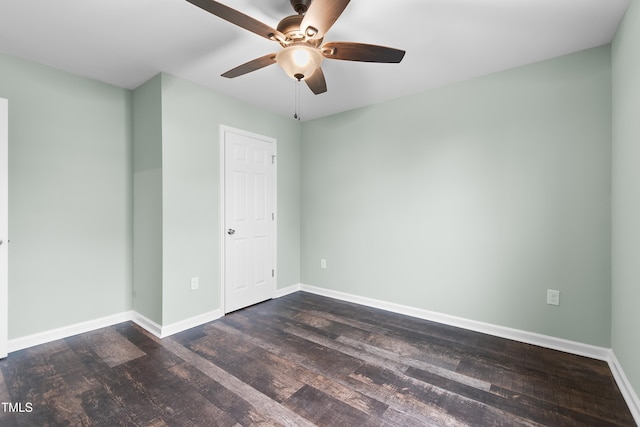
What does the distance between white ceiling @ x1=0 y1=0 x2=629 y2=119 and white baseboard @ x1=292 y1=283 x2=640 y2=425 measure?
7.66 ft

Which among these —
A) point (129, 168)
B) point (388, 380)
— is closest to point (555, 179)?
point (388, 380)

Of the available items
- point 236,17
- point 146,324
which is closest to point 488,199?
point 236,17

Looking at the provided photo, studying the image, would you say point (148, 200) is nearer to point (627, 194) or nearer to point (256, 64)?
point (256, 64)

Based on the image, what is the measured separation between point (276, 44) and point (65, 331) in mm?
3116

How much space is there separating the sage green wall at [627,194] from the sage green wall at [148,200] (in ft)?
11.4

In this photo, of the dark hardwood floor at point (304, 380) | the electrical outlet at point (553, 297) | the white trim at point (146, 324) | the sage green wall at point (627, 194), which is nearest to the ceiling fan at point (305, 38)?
the sage green wall at point (627, 194)

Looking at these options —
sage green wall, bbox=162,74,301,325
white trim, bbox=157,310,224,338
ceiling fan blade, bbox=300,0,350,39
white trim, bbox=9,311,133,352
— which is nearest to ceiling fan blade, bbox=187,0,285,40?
ceiling fan blade, bbox=300,0,350,39

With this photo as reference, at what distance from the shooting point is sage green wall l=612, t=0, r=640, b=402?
5.49 feet

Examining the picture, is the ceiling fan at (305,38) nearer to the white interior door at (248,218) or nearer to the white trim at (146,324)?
the white interior door at (248,218)

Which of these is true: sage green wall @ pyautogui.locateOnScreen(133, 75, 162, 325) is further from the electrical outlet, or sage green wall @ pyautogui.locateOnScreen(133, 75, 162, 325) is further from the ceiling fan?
the electrical outlet

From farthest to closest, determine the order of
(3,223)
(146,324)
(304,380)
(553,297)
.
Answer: (146,324), (553,297), (3,223), (304,380)

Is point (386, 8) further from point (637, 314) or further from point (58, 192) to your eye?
point (58, 192)

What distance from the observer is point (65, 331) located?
262cm

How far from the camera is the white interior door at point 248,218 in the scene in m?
3.23
